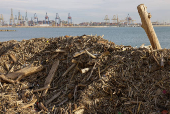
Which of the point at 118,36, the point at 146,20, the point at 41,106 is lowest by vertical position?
the point at 41,106

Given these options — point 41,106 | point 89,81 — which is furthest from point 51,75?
point 89,81

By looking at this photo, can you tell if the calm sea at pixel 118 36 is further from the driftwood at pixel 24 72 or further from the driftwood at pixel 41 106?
the driftwood at pixel 41 106

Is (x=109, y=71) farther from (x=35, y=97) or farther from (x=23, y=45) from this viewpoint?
(x=23, y=45)

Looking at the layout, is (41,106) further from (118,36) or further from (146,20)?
(118,36)

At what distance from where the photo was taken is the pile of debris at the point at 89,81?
16.4 ft

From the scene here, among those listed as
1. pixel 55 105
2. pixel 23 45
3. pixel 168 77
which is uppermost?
pixel 23 45

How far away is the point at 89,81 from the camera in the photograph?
5.66m

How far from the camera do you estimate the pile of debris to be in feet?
16.4

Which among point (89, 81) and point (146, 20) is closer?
point (89, 81)

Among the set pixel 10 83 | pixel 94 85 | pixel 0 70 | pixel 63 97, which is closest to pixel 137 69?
pixel 94 85

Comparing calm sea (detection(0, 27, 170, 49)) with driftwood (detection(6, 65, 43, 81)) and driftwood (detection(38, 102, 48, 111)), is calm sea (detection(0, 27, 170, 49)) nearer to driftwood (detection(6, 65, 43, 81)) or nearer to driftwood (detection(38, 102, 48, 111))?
driftwood (detection(6, 65, 43, 81))

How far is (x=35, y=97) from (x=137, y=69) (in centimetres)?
335

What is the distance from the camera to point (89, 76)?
5.73m

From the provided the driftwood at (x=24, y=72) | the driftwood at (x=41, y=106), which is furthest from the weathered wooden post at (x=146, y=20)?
the driftwood at (x=41, y=106)
